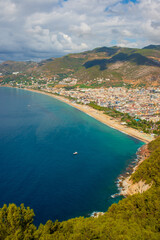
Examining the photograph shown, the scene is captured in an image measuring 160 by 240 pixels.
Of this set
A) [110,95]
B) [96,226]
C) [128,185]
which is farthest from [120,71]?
[96,226]

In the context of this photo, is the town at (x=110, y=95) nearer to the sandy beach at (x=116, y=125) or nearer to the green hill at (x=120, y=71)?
the sandy beach at (x=116, y=125)

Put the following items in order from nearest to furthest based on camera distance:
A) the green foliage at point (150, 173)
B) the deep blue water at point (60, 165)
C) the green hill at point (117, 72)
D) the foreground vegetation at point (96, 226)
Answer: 1. the foreground vegetation at point (96, 226)
2. the deep blue water at point (60, 165)
3. the green foliage at point (150, 173)
4. the green hill at point (117, 72)

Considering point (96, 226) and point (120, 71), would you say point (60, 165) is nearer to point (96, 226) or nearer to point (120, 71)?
point (96, 226)

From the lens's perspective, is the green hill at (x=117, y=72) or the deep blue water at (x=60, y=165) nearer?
the deep blue water at (x=60, y=165)

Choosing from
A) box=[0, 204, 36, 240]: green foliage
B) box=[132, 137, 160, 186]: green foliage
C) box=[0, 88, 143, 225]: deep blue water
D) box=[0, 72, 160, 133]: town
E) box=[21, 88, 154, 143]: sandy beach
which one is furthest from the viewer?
box=[0, 72, 160, 133]: town

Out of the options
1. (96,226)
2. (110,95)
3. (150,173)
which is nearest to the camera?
(96,226)

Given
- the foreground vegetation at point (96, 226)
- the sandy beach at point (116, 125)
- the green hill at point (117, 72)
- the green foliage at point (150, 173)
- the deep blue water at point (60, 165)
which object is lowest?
the deep blue water at point (60, 165)

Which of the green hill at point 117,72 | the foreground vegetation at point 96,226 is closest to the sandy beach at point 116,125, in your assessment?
the foreground vegetation at point 96,226

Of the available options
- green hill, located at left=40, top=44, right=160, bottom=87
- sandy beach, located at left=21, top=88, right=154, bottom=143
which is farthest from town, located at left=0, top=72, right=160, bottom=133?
green hill, located at left=40, top=44, right=160, bottom=87

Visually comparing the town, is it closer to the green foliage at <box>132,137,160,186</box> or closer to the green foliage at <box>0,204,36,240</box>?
the green foliage at <box>132,137,160,186</box>
